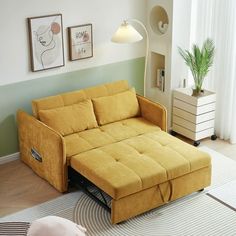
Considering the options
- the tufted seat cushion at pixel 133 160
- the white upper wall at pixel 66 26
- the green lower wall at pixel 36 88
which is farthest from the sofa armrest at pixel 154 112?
the white upper wall at pixel 66 26

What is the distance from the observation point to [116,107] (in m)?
5.09

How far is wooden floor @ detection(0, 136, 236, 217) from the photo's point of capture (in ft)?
14.4

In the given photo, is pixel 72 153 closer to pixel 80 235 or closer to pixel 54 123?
pixel 54 123

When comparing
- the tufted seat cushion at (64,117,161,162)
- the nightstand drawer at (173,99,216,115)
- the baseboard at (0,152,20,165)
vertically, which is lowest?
the baseboard at (0,152,20,165)

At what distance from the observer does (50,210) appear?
4.27 m

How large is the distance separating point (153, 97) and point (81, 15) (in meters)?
1.35

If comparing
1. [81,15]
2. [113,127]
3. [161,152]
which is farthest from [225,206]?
[81,15]

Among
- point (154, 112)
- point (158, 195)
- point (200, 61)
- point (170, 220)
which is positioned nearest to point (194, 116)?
point (154, 112)

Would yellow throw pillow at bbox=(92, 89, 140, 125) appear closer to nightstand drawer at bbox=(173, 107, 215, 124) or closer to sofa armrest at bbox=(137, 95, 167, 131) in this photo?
sofa armrest at bbox=(137, 95, 167, 131)

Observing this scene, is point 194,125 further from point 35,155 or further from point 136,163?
point 35,155

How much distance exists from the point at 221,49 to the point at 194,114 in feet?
2.46

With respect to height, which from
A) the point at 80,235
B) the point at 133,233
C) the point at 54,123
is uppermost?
the point at 54,123

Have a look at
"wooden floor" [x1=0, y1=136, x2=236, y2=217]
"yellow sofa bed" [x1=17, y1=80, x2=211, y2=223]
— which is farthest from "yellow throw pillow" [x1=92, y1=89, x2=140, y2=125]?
"wooden floor" [x1=0, y1=136, x2=236, y2=217]

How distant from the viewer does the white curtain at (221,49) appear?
5.14 meters
